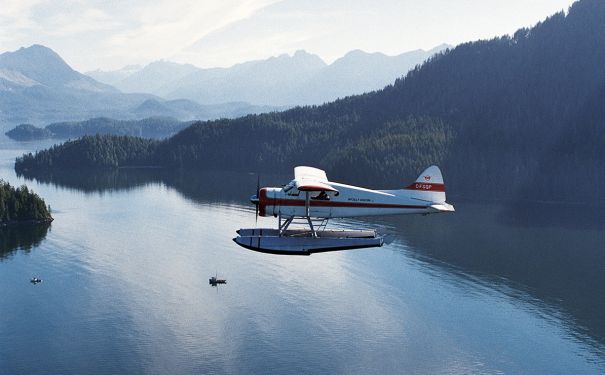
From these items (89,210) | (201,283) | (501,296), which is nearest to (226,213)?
(89,210)

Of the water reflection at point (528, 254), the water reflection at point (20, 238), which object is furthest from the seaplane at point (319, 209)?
the water reflection at point (20, 238)

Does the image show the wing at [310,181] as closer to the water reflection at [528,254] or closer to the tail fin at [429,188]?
the tail fin at [429,188]

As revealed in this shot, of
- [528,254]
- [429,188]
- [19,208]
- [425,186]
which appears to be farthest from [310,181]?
[19,208]

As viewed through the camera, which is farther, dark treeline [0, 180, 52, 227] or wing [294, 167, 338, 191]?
dark treeline [0, 180, 52, 227]

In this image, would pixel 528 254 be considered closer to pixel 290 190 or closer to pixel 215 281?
pixel 215 281

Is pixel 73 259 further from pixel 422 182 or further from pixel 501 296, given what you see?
pixel 422 182

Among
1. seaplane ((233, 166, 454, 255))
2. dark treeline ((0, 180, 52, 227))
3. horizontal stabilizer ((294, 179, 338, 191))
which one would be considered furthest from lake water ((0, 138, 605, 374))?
dark treeline ((0, 180, 52, 227))

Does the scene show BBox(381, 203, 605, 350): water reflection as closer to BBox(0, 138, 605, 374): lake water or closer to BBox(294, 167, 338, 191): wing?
BBox(0, 138, 605, 374): lake water

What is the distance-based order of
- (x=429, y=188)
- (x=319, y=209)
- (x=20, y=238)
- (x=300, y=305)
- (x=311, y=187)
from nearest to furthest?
(x=311, y=187) < (x=319, y=209) < (x=429, y=188) < (x=300, y=305) < (x=20, y=238)
